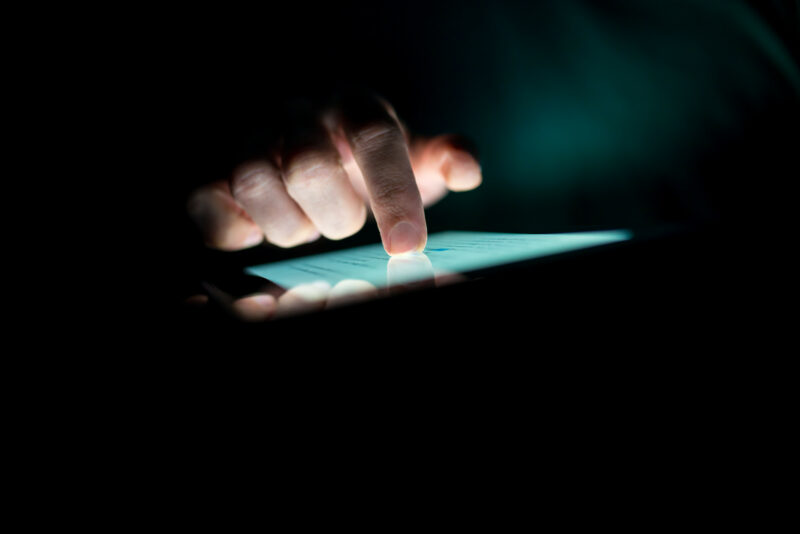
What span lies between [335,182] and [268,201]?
0.52 ft

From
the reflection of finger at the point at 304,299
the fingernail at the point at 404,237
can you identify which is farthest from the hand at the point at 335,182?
the reflection of finger at the point at 304,299

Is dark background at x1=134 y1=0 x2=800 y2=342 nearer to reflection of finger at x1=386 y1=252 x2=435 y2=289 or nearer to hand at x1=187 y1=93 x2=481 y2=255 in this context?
hand at x1=187 y1=93 x2=481 y2=255

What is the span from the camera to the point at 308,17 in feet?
4.26

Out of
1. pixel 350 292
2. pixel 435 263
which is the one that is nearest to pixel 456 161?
pixel 435 263

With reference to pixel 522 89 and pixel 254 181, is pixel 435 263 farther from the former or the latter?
→ pixel 522 89

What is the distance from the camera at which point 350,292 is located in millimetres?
349

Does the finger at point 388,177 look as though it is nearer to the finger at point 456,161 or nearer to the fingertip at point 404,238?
the fingertip at point 404,238

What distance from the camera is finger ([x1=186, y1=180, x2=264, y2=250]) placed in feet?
2.66

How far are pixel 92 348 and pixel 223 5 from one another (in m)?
1.29

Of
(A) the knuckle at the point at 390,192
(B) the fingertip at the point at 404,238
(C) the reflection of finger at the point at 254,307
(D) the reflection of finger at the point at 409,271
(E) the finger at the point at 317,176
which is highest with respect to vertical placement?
(E) the finger at the point at 317,176

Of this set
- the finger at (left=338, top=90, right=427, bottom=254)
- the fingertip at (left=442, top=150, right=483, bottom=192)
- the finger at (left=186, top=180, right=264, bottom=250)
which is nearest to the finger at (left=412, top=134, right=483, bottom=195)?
the fingertip at (left=442, top=150, right=483, bottom=192)

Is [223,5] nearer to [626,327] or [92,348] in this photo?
[92,348]

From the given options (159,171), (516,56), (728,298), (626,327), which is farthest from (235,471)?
(516,56)

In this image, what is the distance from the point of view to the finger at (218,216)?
81cm
